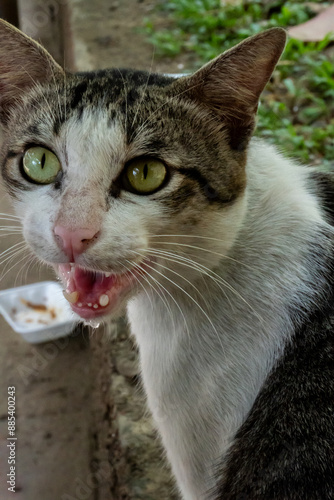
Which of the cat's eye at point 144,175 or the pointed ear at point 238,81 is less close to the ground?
the pointed ear at point 238,81

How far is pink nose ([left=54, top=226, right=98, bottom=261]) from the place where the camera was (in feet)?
4.46

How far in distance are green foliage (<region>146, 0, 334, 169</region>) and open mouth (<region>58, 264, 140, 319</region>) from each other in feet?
5.51

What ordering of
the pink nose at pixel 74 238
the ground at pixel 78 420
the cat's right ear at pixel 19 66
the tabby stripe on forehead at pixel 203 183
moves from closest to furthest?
the pink nose at pixel 74 238 → the tabby stripe on forehead at pixel 203 183 → the cat's right ear at pixel 19 66 → the ground at pixel 78 420

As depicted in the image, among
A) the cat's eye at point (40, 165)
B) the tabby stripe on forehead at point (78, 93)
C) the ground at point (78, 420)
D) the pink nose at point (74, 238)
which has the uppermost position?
the tabby stripe on forehead at point (78, 93)

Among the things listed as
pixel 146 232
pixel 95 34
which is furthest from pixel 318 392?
pixel 95 34

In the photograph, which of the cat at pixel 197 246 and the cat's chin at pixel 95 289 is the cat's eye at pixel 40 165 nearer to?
the cat at pixel 197 246

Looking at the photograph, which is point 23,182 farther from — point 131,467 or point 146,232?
point 131,467

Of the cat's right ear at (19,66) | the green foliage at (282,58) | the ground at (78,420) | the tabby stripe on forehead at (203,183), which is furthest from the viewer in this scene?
the green foliage at (282,58)

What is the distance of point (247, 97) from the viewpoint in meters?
1.60

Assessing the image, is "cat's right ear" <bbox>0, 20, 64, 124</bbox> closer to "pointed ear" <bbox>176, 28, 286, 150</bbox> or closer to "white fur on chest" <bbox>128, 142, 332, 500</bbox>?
"pointed ear" <bbox>176, 28, 286, 150</bbox>

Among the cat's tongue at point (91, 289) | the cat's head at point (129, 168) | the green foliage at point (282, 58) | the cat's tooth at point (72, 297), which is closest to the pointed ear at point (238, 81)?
the cat's head at point (129, 168)

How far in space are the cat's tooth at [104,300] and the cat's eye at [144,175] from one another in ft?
1.04

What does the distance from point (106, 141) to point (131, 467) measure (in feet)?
5.19

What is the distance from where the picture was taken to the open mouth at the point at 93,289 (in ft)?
5.06
